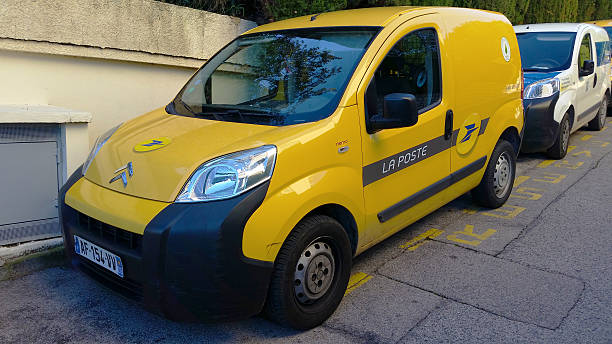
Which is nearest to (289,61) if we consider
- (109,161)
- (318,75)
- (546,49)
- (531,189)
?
(318,75)

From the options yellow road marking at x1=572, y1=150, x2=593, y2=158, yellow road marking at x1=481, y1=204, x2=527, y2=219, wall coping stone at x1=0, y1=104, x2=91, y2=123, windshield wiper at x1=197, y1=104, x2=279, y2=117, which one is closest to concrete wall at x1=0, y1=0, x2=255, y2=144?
wall coping stone at x1=0, y1=104, x2=91, y2=123

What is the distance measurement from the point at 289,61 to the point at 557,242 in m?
2.60

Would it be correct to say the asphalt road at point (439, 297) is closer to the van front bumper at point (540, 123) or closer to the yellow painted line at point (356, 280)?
the yellow painted line at point (356, 280)

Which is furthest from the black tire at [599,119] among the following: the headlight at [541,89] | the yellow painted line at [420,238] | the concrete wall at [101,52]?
the concrete wall at [101,52]

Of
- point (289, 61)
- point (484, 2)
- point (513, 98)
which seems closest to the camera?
point (289, 61)

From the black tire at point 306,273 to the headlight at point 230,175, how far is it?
381mm

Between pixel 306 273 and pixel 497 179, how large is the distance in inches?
107

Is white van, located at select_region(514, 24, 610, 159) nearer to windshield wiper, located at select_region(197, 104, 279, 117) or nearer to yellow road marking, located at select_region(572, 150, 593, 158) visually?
yellow road marking, located at select_region(572, 150, 593, 158)

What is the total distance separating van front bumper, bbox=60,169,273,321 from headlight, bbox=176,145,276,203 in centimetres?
5

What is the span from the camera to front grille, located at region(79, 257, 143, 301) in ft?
8.76

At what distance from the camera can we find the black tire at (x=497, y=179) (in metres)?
4.73

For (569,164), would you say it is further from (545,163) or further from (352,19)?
(352,19)

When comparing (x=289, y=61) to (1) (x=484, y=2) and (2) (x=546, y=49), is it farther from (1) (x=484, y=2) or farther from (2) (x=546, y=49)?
(1) (x=484, y=2)

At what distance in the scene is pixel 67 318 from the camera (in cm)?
318
